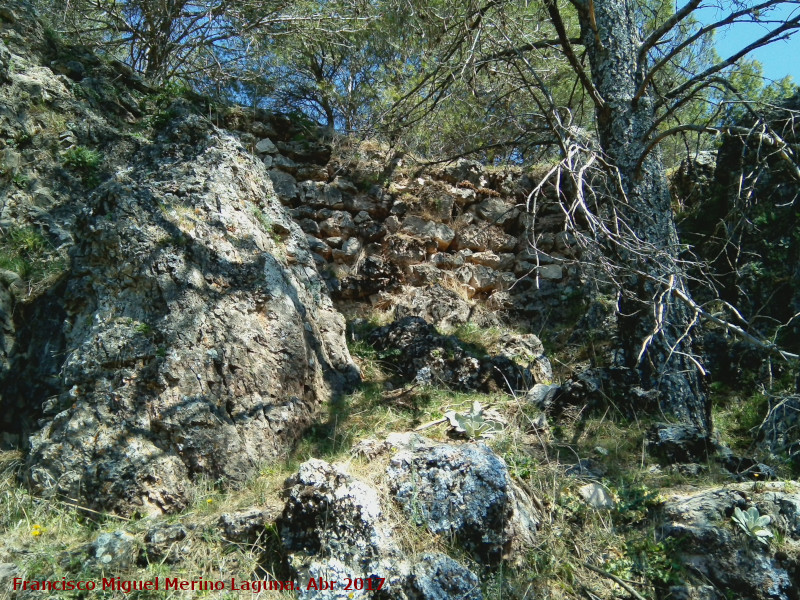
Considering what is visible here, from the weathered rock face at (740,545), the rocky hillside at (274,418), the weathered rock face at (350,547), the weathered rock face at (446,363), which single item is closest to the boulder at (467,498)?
the rocky hillside at (274,418)

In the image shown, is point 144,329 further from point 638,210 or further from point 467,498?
point 638,210

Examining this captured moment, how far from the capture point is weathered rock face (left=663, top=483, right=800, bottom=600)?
280cm

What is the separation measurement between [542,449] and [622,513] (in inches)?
26.7

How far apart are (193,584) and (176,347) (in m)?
1.32

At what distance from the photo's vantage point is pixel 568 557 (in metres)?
3.05

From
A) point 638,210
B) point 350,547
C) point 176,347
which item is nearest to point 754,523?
point 350,547

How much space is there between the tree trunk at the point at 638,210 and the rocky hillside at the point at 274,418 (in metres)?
0.24

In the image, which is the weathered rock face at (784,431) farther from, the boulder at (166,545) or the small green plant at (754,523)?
the boulder at (166,545)

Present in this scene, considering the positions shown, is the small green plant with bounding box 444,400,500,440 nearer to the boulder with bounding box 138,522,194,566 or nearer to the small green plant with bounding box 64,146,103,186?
the boulder with bounding box 138,522,194,566

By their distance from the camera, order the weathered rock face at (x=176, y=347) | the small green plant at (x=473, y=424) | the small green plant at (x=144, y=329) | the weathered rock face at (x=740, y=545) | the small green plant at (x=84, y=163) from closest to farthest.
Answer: the weathered rock face at (x=740, y=545) < the weathered rock face at (x=176, y=347) < the small green plant at (x=144, y=329) < the small green plant at (x=473, y=424) < the small green plant at (x=84, y=163)

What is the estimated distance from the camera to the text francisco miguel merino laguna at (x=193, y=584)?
2.68 m

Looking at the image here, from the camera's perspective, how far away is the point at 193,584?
2.79 metres

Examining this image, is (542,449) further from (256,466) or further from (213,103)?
(213,103)

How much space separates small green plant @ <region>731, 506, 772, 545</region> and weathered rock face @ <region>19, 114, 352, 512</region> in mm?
2368
